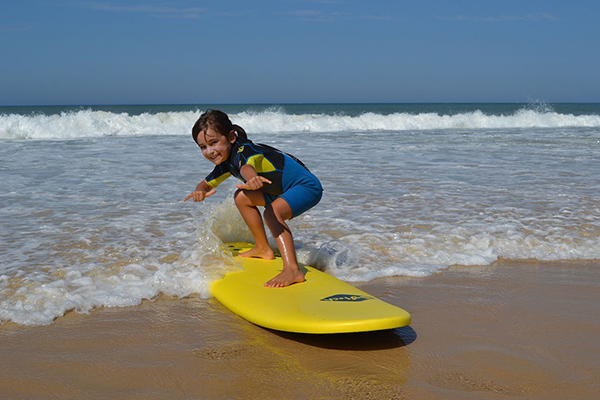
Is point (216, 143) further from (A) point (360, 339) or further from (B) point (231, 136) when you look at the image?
(A) point (360, 339)

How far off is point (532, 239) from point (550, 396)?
2.59 meters

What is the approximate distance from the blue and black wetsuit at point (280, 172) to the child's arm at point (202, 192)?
0.55 ft

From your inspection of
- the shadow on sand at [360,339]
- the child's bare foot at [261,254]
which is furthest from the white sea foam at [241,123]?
the shadow on sand at [360,339]

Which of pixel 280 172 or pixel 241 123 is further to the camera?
pixel 241 123

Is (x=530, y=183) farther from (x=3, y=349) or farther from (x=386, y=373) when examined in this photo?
(x=3, y=349)

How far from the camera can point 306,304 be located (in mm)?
2883

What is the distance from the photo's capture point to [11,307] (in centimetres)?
311

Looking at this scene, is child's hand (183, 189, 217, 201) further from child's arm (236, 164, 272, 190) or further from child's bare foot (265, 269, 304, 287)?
child's bare foot (265, 269, 304, 287)

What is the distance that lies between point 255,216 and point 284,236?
51cm

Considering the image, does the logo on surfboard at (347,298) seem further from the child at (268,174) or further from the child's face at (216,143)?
the child's face at (216,143)

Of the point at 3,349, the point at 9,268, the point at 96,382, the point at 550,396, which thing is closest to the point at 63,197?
the point at 9,268

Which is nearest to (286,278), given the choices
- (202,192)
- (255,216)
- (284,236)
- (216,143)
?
(284,236)

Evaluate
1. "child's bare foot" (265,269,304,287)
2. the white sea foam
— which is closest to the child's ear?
"child's bare foot" (265,269,304,287)

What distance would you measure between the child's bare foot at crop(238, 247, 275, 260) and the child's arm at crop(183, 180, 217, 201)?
536mm
